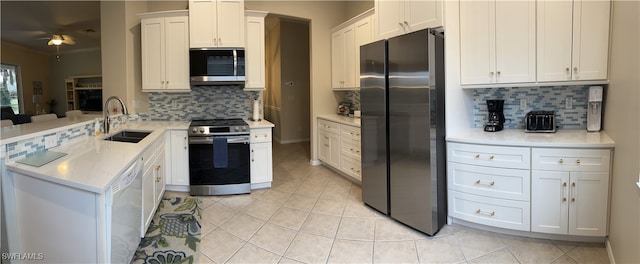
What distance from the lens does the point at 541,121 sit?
2.78m

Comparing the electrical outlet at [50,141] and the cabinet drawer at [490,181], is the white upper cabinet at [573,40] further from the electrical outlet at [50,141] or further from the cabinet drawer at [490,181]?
the electrical outlet at [50,141]

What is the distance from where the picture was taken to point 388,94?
286 cm

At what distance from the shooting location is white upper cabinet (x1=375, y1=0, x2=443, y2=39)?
2.77 m

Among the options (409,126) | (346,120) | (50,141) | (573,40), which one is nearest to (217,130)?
(50,141)

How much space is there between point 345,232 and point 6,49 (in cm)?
903

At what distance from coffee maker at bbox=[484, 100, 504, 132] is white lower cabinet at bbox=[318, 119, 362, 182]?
1415 millimetres

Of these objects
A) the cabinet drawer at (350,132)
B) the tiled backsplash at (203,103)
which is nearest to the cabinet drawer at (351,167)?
the cabinet drawer at (350,132)

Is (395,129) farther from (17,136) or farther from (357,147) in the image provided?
(17,136)

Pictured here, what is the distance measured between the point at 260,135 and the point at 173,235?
4.83 feet

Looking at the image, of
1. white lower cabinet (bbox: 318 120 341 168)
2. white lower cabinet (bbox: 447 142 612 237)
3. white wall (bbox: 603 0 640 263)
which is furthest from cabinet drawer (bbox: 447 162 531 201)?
white lower cabinet (bbox: 318 120 341 168)

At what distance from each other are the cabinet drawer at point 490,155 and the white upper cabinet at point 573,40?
69cm

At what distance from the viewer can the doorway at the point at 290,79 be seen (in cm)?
738

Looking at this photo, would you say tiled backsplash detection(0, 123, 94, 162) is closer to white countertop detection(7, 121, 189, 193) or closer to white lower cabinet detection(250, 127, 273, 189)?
white countertop detection(7, 121, 189, 193)

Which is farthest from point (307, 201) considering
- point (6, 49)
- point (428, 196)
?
point (6, 49)
